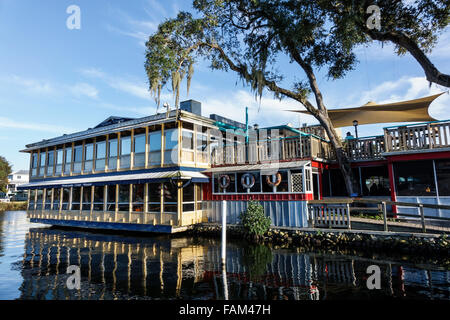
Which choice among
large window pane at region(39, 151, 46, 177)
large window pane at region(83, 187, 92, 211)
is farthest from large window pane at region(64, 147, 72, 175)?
large window pane at region(39, 151, 46, 177)

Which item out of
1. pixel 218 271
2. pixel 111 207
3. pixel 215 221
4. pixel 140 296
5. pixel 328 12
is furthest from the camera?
pixel 111 207

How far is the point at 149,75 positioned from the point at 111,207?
360 inches

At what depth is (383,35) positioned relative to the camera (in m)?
12.1

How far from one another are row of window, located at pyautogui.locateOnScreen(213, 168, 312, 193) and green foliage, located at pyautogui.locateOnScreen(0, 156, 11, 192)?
5758 cm

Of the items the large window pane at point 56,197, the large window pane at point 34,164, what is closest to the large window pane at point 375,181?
the large window pane at point 56,197

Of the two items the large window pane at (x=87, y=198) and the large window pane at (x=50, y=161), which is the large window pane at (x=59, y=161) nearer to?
the large window pane at (x=50, y=161)

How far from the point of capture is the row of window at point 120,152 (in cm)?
1548

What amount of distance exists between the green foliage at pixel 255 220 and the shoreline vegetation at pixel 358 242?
0.24 m

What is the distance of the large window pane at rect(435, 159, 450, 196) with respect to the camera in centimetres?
1157

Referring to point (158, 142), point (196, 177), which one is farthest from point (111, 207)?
point (196, 177)

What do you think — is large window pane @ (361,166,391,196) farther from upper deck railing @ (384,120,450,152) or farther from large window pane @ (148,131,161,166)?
large window pane @ (148,131,161,166)
